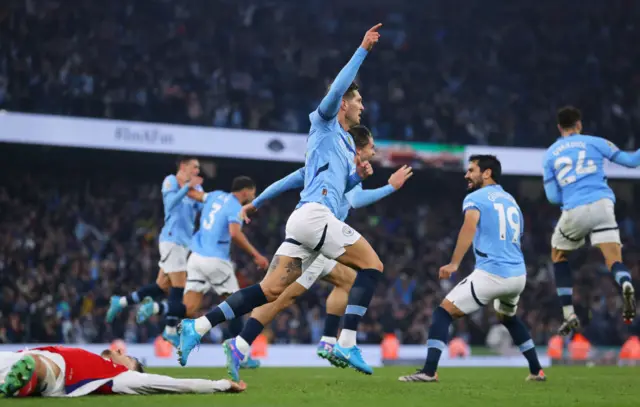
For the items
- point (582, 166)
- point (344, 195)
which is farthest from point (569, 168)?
point (344, 195)

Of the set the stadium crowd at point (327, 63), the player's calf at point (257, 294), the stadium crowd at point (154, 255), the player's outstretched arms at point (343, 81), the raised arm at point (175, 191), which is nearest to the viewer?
the player's outstretched arms at point (343, 81)

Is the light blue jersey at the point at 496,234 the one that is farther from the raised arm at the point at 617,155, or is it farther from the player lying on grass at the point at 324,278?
the raised arm at the point at 617,155

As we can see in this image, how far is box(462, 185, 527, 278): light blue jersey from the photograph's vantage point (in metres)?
8.61

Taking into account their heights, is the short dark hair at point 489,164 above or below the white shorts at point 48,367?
above

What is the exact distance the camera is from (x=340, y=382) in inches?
344

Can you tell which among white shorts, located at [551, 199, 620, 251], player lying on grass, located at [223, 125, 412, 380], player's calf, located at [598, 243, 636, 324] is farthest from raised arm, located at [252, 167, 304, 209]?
player's calf, located at [598, 243, 636, 324]

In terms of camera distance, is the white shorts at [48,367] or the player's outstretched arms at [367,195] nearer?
the white shorts at [48,367]

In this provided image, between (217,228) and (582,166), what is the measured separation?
4.79 m

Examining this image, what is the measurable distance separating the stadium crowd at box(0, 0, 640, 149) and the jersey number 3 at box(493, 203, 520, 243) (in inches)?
561

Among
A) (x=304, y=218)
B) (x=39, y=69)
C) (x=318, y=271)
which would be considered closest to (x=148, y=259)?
(x=39, y=69)

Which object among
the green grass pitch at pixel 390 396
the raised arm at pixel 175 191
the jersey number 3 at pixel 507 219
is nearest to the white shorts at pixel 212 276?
the raised arm at pixel 175 191

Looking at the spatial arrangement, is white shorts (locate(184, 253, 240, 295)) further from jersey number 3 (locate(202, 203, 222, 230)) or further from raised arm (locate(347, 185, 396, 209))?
raised arm (locate(347, 185, 396, 209))

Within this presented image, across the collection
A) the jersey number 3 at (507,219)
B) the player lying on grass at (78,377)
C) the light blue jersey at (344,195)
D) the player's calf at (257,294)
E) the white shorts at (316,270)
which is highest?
the light blue jersey at (344,195)

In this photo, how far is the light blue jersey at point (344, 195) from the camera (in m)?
8.27
